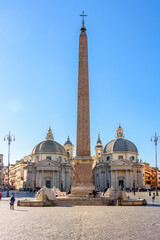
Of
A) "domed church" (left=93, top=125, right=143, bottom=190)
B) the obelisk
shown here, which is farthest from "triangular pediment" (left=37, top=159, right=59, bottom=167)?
the obelisk

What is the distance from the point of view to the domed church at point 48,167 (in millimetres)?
72062

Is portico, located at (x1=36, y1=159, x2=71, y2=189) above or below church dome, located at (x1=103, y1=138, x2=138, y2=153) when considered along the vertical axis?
below

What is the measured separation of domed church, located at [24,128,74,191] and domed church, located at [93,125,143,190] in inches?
354

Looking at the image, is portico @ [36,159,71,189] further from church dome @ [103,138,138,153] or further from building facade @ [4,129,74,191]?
church dome @ [103,138,138,153]

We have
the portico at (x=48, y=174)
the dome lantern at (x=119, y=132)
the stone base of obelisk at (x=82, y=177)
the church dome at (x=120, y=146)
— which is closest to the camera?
the stone base of obelisk at (x=82, y=177)

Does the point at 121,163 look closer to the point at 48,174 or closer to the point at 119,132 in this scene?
the point at 119,132

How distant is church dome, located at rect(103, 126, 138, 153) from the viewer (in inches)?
2931

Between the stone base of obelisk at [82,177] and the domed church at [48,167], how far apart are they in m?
51.0

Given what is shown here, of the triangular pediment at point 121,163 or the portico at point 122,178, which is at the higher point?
the triangular pediment at point 121,163

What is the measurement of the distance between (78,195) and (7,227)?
10798 mm

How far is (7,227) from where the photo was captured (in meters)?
11.1

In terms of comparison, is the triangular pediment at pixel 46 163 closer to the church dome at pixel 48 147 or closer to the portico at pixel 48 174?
the portico at pixel 48 174

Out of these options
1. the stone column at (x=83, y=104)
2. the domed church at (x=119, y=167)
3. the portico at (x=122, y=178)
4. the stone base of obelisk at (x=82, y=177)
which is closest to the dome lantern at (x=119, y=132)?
the domed church at (x=119, y=167)

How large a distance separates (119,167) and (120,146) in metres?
6.51
